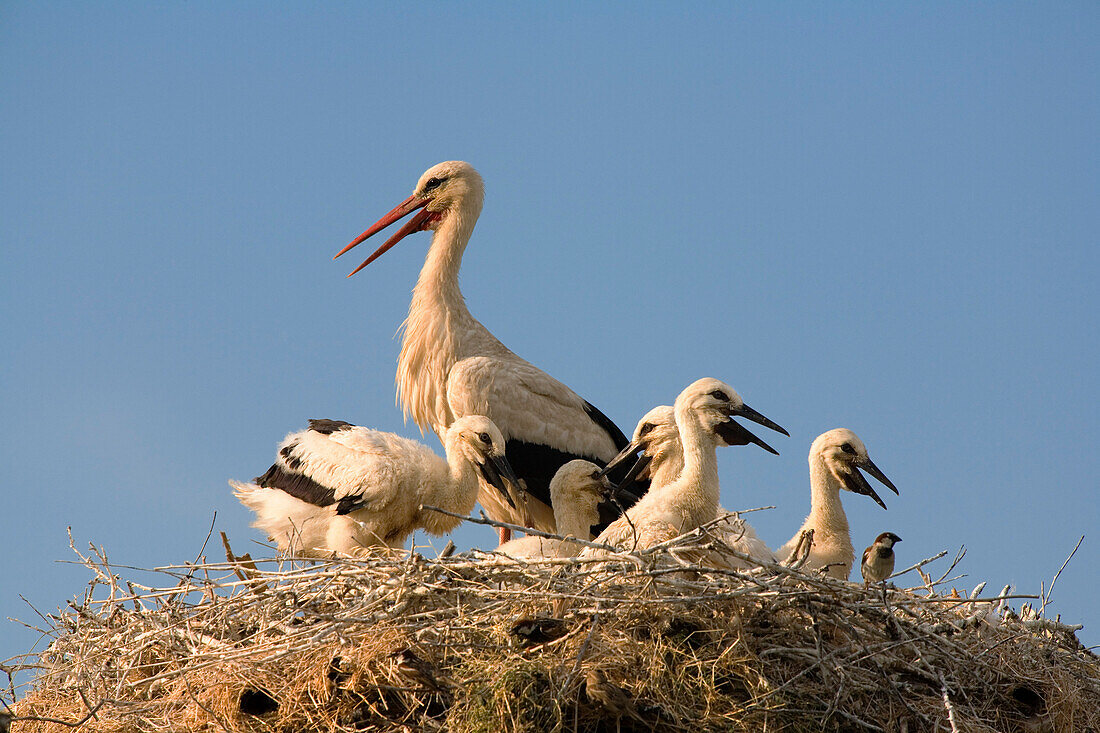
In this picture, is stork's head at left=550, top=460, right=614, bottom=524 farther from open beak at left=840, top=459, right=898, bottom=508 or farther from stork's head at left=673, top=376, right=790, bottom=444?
open beak at left=840, top=459, right=898, bottom=508

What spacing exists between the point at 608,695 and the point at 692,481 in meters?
1.57

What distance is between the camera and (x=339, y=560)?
4238 mm

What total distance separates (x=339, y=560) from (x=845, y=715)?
1.67 metres

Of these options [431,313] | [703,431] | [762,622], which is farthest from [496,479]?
[762,622]

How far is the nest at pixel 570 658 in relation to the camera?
147 inches

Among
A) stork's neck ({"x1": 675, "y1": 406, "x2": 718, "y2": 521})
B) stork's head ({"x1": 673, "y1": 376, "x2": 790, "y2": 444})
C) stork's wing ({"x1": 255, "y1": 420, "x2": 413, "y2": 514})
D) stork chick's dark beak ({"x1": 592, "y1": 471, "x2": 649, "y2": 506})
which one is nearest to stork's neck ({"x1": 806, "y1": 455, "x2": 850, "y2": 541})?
stork's head ({"x1": 673, "y1": 376, "x2": 790, "y2": 444})

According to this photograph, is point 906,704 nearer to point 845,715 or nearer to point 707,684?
point 845,715

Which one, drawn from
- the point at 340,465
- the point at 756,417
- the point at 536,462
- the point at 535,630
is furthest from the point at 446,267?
the point at 535,630

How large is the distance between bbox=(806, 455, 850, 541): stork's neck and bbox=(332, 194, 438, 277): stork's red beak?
3.49 metres

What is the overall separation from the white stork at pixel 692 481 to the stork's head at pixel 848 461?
39 centimetres

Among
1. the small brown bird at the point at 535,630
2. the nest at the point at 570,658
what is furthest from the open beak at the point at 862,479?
the small brown bird at the point at 535,630

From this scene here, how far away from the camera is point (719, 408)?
524 centimetres

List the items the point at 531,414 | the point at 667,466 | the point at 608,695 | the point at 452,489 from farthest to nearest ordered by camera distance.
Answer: the point at 531,414, the point at 452,489, the point at 667,466, the point at 608,695

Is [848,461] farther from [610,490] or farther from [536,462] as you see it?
[536,462]
